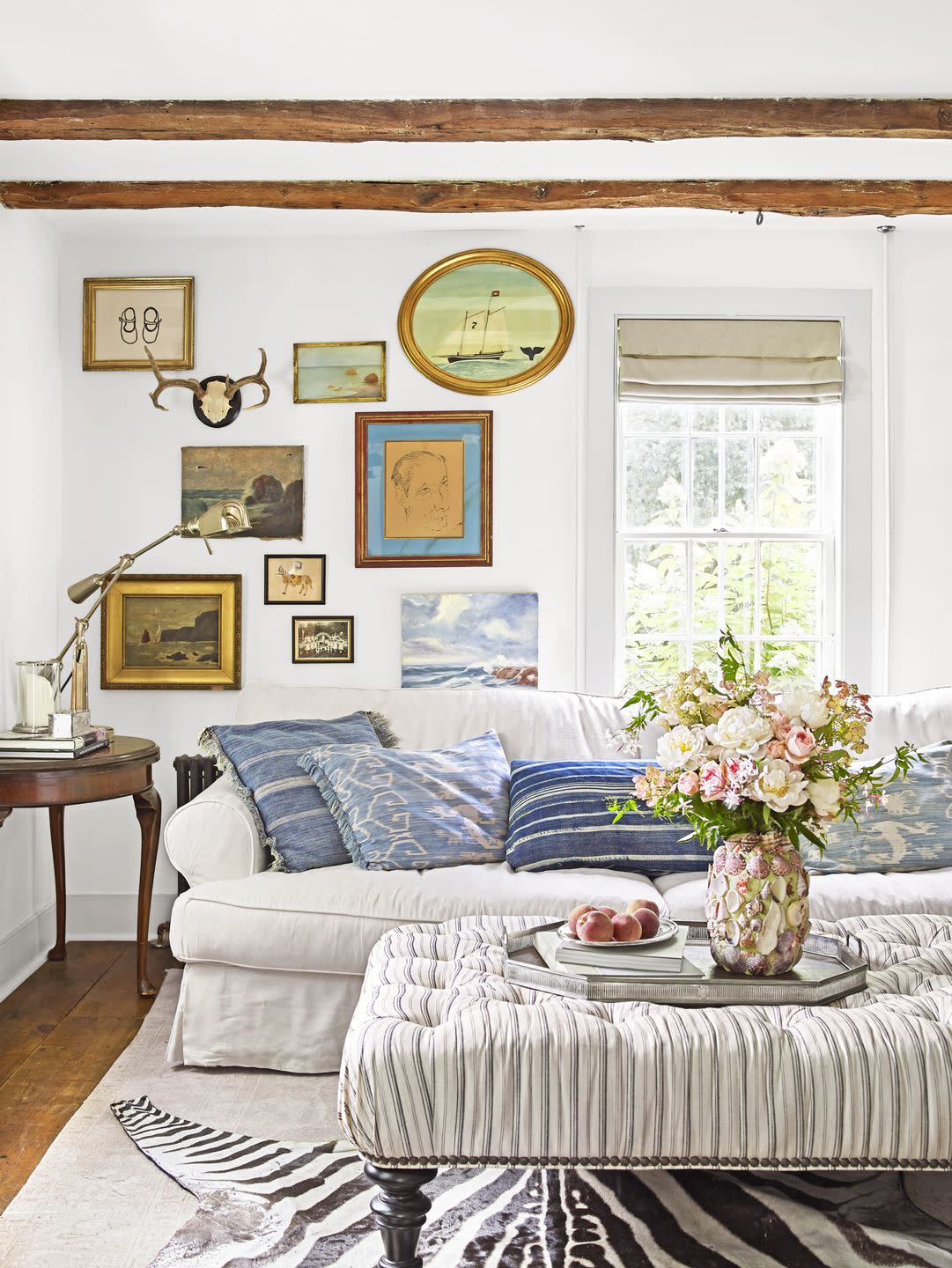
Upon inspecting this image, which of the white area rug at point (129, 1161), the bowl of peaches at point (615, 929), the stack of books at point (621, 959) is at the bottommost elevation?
the white area rug at point (129, 1161)

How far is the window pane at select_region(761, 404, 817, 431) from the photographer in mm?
4246

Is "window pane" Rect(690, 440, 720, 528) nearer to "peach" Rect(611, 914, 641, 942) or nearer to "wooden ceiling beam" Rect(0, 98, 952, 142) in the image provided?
"wooden ceiling beam" Rect(0, 98, 952, 142)

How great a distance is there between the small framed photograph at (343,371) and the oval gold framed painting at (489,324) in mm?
134

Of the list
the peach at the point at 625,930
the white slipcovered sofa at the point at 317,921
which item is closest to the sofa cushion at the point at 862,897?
the white slipcovered sofa at the point at 317,921

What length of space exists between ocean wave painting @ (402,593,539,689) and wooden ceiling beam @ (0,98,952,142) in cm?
162

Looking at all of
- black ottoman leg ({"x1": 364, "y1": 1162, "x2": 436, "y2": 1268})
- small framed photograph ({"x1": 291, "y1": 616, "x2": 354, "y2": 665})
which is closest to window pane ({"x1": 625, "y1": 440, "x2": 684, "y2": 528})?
small framed photograph ({"x1": 291, "y1": 616, "x2": 354, "y2": 665})

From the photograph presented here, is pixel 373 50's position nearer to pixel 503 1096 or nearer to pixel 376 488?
pixel 376 488

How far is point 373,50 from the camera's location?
2906mm

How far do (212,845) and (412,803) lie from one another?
1.84ft

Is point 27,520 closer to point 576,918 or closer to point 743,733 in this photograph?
point 576,918

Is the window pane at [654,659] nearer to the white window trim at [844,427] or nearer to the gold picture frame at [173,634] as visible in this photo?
the white window trim at [844,427]

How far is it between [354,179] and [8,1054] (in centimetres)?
293

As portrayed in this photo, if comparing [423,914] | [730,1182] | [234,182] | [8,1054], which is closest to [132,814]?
[8,1054]

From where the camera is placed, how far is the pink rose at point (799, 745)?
1.95 meters
